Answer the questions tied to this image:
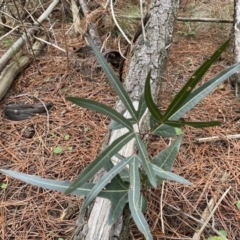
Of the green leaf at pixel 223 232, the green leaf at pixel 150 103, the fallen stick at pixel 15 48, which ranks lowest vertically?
the green leaf at pixel 223 232

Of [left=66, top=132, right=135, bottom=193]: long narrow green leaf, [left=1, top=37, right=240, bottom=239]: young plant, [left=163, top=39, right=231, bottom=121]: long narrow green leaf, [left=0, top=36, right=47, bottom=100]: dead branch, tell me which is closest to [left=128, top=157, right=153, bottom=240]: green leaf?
[left=1, top=37, right=240, bottom=239]: young plant

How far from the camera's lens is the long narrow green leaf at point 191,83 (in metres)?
0.98

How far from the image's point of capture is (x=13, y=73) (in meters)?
2.68

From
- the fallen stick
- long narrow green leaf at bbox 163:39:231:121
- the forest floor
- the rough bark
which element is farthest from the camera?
the fallen stick

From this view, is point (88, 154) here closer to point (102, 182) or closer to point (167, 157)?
point (167, 157)

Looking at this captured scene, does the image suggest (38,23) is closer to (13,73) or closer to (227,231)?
(13,73)

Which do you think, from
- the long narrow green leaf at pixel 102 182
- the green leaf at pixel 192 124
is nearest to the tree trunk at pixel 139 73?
the long narrow green leaf at pixel 102 182

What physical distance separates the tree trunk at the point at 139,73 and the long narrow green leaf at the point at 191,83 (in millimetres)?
527

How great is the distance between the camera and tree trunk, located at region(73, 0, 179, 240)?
135 centimetres

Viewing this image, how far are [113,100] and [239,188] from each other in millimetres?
1087

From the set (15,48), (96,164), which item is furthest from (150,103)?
(15,48)

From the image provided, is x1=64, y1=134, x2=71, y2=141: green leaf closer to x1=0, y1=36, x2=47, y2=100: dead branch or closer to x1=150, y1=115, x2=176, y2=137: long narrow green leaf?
x1=0, y1=36, x2=47, y2=100: dead branch

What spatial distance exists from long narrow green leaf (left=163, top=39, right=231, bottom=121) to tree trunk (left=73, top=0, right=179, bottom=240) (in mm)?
527

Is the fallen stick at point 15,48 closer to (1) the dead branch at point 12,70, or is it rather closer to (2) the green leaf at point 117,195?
(1) the dead branch at point 12,70
